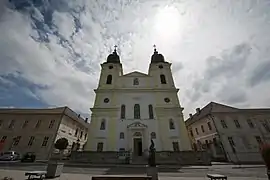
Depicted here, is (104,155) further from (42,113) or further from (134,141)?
(42,113)

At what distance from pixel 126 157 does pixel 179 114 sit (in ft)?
40.0

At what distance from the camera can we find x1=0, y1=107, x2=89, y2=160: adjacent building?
28062 millimetres

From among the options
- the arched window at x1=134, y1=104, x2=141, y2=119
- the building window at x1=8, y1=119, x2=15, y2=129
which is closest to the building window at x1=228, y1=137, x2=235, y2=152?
the arched window at x1=134, y1=104, x2=141, y2=119

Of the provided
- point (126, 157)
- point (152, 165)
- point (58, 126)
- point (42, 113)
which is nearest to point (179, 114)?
point (126, 157)

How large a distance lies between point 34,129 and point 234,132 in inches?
1445

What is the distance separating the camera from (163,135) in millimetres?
25859

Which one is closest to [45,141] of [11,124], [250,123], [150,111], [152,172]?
[11,124]

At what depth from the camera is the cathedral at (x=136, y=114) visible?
83.0ft

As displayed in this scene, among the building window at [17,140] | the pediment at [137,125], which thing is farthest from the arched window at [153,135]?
the building window at [17,140]

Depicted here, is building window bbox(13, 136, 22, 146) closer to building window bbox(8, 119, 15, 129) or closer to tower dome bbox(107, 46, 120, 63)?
building window bbox(8, 119, 15, 129)

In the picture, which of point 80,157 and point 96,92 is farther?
point 96,92

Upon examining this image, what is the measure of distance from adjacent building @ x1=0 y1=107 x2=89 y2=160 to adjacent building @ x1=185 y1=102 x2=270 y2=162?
2851cm

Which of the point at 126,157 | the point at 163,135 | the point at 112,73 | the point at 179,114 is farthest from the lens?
the point at 112,73

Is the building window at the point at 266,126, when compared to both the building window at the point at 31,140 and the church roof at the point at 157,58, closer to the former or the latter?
the church roof at the point at 157,58
